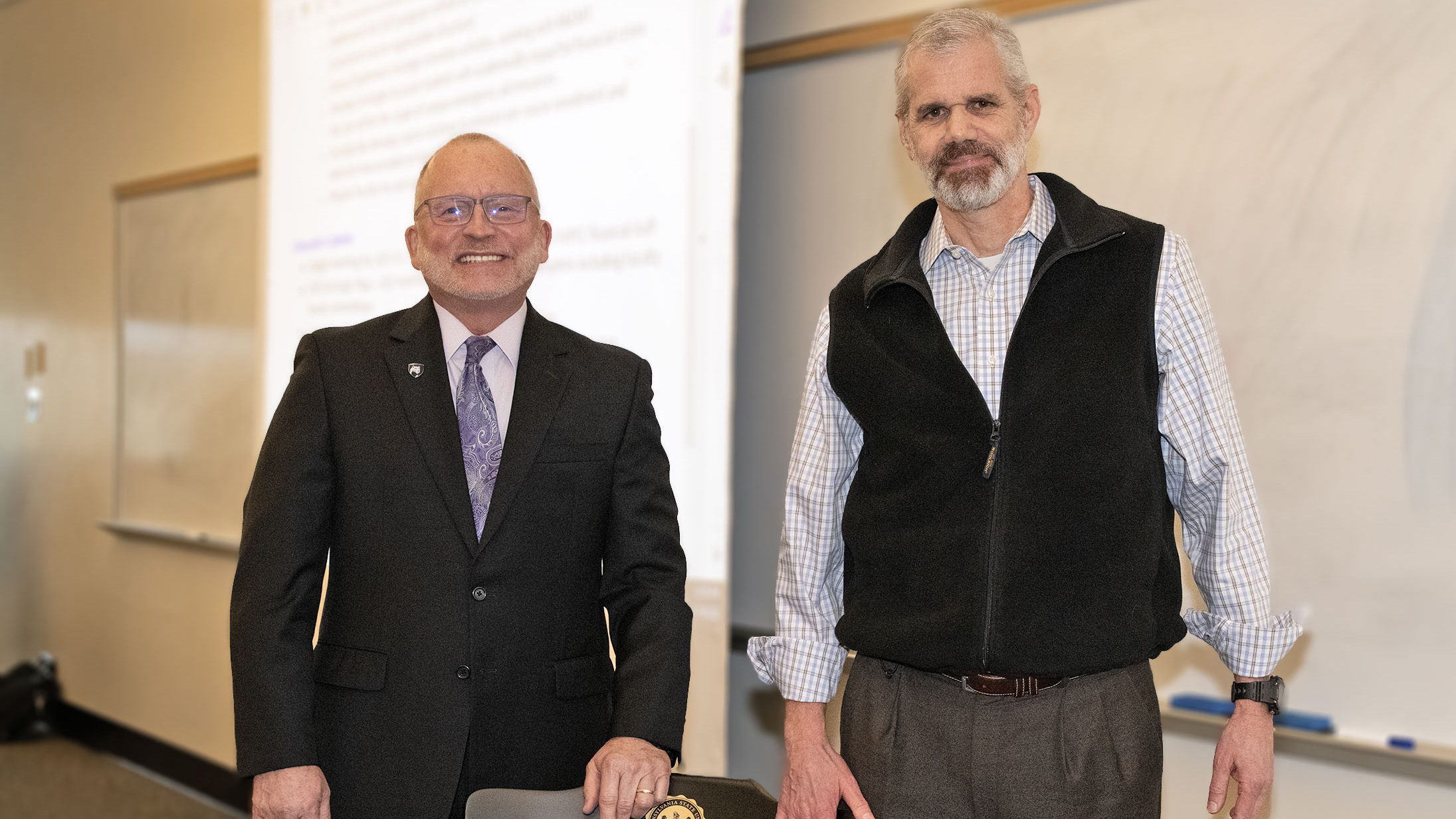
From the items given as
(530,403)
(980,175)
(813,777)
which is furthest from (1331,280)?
(530,403)

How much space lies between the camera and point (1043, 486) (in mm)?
1510

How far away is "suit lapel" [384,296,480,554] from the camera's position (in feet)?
5.48

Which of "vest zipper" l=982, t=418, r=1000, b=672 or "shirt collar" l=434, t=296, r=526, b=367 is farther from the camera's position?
"shirt collar" l=434, t=296, r=526, b=367

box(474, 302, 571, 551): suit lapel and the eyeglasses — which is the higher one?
the eyeglasses

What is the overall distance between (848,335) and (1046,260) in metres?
0.29

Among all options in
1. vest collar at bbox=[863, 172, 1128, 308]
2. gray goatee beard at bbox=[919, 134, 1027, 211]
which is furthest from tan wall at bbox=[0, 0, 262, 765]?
gray goatee beard at bbox=[919, 134, 1027, 211]

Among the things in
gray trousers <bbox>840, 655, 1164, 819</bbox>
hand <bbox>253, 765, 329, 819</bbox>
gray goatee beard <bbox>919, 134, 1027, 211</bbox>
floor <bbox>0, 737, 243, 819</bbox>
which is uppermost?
gray goatee beard <bbox>919, 134, 1027, 211</bbox>

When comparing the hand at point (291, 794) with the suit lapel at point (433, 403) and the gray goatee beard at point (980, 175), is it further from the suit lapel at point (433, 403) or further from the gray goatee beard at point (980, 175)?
the gray goatee beard at point (980, 175)

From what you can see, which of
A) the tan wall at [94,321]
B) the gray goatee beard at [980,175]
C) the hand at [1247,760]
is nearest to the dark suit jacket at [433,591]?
the gray goatee beard at [980,175]

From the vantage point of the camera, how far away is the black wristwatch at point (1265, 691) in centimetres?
149

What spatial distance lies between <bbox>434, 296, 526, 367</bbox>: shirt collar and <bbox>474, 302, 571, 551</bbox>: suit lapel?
16 millimetres

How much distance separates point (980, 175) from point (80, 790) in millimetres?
5004

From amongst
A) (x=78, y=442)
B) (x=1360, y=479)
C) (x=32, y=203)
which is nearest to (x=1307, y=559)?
(x=1360, y=479)

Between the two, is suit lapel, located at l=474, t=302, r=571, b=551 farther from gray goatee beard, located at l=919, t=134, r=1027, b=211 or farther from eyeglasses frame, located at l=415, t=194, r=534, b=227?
gray goatee beard, located at l=919, t=134, r=1027, b=211
